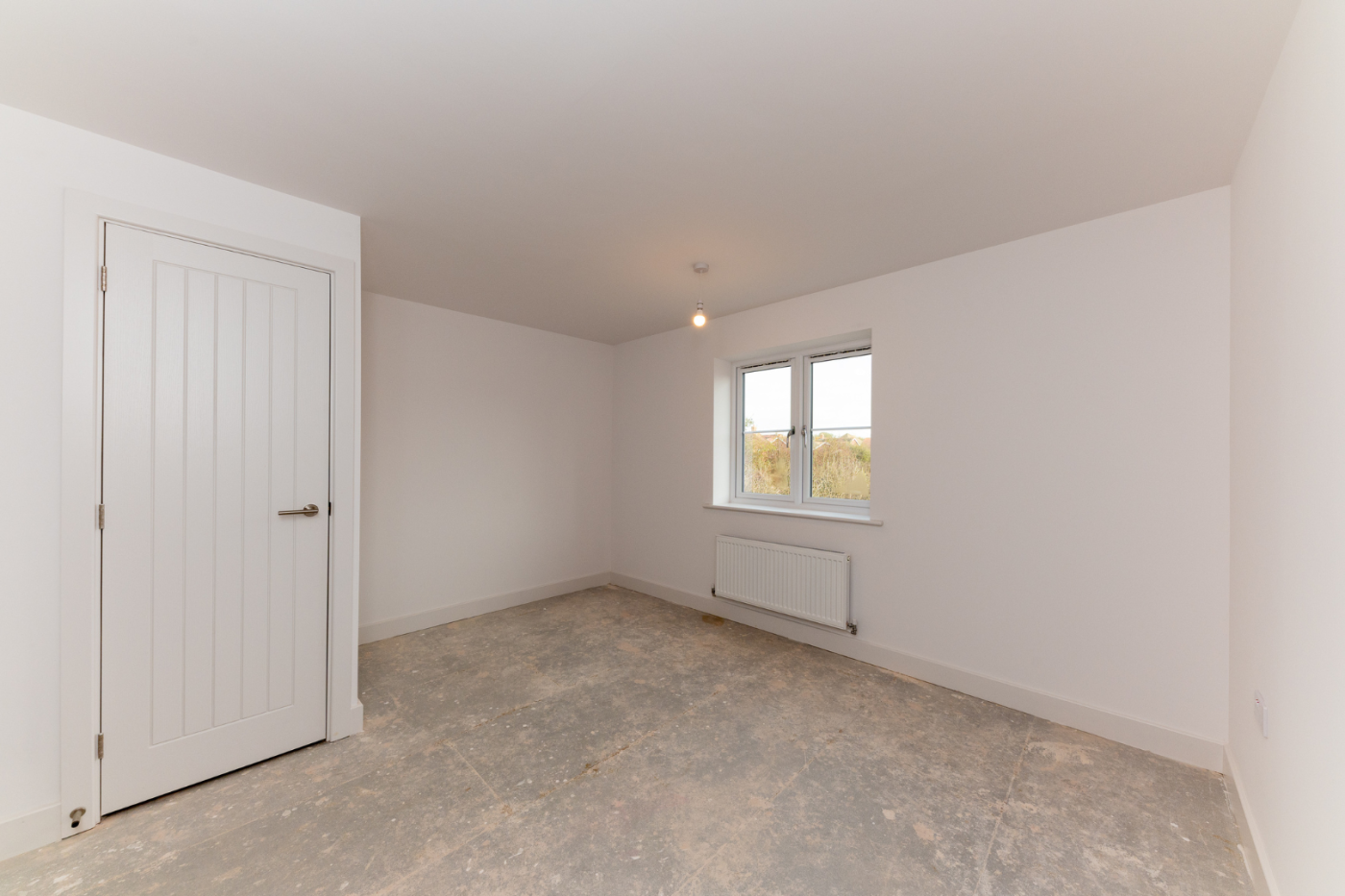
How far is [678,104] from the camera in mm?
1739

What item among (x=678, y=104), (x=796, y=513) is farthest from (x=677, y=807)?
(x=678, y=104)

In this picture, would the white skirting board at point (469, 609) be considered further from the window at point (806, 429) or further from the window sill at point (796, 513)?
the window at point (806, 429)

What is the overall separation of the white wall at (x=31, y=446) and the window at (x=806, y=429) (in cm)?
390

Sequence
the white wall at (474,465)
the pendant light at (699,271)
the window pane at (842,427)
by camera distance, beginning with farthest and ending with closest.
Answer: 1. the white wall at (474,465)
2. the window pane at (842,427)
3. the pendant light at (699,271)

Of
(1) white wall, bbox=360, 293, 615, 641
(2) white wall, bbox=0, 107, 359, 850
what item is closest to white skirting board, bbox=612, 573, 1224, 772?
(1) white wall, bbox=360, 293, 615, 641

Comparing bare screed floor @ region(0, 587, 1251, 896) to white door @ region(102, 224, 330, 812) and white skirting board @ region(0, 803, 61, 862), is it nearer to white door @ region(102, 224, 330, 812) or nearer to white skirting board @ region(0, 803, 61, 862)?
white skirting board @ region(0, 803, 61, 862)

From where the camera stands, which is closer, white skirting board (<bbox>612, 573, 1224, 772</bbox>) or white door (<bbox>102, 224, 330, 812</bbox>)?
white door (<bbox>102, 224, 330, 812</bbox>)

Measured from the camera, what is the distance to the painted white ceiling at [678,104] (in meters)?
1.41

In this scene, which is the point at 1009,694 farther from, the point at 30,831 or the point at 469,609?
the point at 30,831

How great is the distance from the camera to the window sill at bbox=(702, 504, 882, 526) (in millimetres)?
3415

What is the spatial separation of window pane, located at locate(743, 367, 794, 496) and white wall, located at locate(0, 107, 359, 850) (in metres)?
3.90

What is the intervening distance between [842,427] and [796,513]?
2.39ft

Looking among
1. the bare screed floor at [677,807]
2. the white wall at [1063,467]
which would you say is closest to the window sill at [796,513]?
the white wall at [1063,467]

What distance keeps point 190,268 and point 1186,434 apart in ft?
14.4
